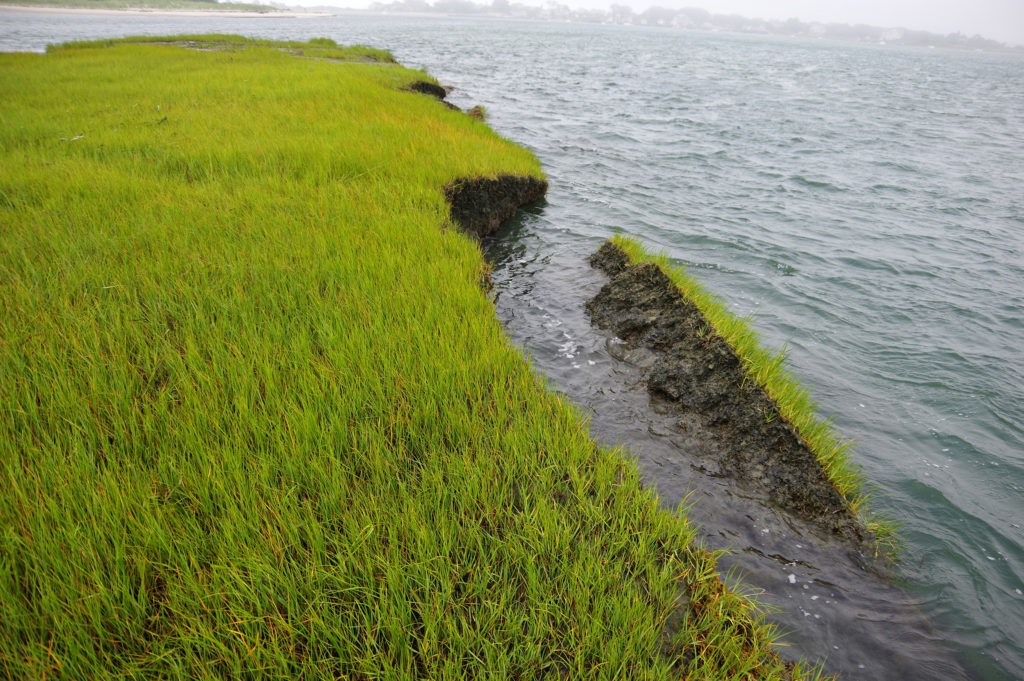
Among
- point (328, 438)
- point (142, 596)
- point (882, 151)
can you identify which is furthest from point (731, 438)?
point (882, 151)

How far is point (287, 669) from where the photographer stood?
195cm

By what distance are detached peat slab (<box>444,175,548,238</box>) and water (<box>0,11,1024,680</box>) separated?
41 cm

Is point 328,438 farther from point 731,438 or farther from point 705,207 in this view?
point 705,207

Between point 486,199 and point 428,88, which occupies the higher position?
point 428,88

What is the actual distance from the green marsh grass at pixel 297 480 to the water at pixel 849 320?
2.44 ft

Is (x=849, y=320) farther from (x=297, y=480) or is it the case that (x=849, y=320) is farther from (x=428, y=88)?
(x=428, y=88)

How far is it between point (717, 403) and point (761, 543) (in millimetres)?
1316

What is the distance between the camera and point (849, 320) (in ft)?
22.4

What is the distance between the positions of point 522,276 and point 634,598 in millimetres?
5273

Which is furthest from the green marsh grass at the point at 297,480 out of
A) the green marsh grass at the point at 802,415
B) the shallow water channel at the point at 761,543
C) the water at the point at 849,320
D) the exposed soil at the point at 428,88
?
the exposed soil at the point at 428,88

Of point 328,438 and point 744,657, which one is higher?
point 328,438

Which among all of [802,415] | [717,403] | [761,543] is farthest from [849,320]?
[761,543]

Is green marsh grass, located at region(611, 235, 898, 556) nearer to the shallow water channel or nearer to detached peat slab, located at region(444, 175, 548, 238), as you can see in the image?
the shallow water channel

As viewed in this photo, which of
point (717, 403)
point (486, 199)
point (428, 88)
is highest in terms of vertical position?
point (428, 88)
